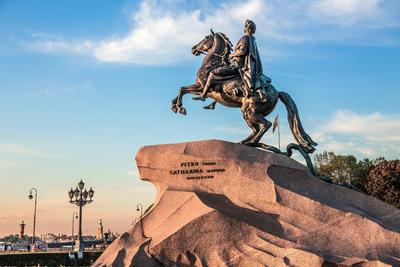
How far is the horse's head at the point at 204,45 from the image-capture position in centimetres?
1688

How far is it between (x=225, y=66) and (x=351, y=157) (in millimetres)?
30316

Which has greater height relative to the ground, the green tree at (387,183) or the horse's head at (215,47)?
the horse's head at (215,47)

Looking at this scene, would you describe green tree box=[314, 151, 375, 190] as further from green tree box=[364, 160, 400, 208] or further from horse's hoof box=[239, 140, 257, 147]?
horse's hoof box=[239, 140, 257, 147]

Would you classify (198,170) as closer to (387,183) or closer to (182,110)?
(182,110)

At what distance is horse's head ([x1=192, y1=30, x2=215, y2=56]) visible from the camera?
16875 millimetres

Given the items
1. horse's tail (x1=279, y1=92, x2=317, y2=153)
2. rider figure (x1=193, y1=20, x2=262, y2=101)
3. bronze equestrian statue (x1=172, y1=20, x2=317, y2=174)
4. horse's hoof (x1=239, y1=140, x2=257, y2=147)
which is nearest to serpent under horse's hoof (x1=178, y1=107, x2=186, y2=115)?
bronze equestrian statue (x1=172, y1=20, x2=317, y2=174)

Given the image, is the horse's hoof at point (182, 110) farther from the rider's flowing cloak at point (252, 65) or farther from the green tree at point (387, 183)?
the green tree at point (387, 183)

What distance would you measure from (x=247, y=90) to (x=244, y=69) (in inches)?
26.2

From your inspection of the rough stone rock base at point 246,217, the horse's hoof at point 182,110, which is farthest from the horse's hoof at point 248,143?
the horse's hoof at point 182,110

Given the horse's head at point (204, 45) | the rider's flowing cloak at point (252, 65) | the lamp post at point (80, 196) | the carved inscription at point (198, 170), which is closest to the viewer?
the carved inscription at point (198, 170)

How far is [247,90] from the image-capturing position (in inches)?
600

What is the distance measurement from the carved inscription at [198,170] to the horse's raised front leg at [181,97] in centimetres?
236

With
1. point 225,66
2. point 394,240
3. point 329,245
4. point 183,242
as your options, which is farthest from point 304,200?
point 225,66

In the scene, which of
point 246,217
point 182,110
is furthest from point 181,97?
point 246,217
